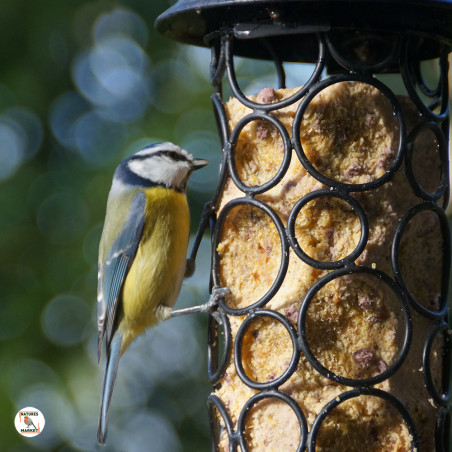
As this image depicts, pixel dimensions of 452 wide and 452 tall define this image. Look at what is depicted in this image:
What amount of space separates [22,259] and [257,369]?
2.19 m

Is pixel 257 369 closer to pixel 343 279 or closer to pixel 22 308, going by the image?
pixel 343 279

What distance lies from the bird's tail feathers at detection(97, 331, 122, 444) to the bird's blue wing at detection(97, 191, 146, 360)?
0.10 feet

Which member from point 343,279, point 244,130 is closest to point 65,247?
point 244,130

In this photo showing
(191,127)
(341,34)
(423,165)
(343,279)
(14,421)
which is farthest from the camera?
(191,127)

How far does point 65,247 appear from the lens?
4094 millimetres

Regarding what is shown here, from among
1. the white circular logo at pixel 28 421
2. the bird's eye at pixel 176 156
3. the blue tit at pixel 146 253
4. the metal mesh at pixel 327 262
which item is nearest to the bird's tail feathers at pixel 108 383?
the blue tit at pixel 146 253

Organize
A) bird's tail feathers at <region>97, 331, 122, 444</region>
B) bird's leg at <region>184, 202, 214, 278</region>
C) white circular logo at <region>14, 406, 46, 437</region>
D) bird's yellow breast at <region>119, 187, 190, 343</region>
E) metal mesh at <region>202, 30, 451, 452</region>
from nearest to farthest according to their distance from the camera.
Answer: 1. metal mesh at <region>202, 30, 451, 452</region>
2. bird's leg at <region>184, 202, 214, 278</region>
3. bird's tail feathers at <region>97, 331, 122, 444</region>
4. bird's yellow breast at <region>119, 187, 190, 343</region>
5. white circular logo at <region>14, 406, 46, 437</region>

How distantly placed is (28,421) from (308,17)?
2730mm

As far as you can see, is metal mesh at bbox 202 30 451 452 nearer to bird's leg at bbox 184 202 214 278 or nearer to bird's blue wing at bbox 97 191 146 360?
bird's leg at bbox 184 202 214 278

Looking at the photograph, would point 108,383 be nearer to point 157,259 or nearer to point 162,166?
point 157,259

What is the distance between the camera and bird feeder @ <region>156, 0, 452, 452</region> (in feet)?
7.14

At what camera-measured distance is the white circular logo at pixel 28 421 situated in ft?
12.8

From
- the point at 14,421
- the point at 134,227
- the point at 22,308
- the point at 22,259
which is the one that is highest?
the point at 134,227

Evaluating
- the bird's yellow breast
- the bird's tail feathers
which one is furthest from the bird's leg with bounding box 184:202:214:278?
the bird's tail feathers
